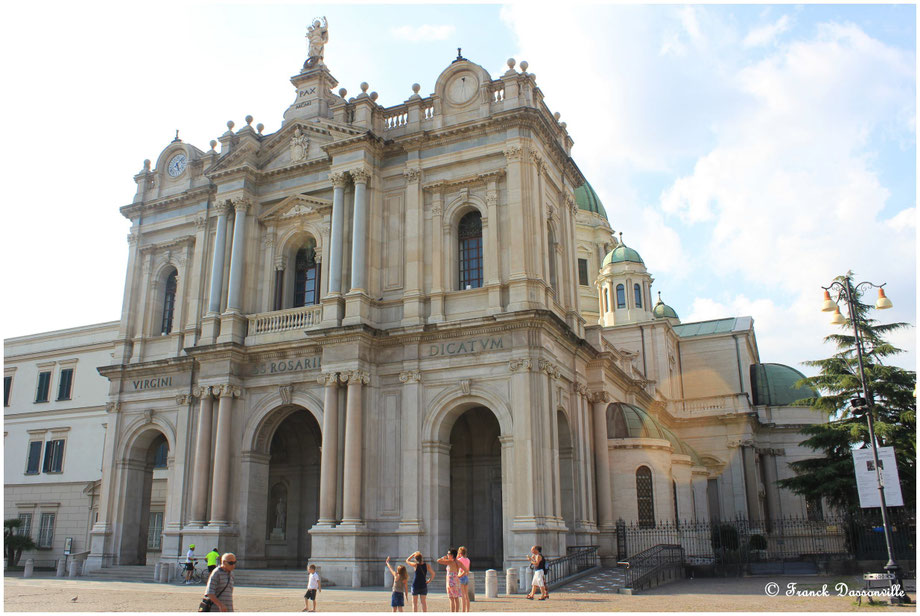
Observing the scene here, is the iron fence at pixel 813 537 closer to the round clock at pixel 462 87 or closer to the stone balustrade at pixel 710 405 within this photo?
the stone balustrade at pixel 710 405

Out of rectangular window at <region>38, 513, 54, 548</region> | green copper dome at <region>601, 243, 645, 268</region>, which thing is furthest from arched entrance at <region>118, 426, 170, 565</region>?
green copper dome at <region>601, 243, 645, 268</region>

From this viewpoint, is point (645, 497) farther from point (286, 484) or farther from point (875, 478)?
point (286, 484)

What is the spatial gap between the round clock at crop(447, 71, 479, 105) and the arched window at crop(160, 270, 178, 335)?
14.3 metres

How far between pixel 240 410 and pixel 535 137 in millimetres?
14628

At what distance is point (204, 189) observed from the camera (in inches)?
1320

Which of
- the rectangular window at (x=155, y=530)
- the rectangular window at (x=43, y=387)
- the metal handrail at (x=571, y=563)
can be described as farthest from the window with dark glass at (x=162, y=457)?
the metal handrail at (x=571, y=563)

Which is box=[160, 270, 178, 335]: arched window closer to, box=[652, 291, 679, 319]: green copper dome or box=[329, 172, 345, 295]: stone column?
box=[329, 172, 345, 295]: stone column

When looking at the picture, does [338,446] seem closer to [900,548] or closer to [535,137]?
[535,137]

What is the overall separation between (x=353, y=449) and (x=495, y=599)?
7.62 meters

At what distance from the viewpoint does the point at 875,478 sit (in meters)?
19.2

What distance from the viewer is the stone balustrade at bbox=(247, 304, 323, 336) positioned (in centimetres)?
2902

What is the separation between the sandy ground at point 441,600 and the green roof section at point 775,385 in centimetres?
2952

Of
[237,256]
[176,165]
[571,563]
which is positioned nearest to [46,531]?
[176,165]

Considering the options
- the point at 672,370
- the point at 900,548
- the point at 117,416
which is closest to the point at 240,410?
the point at 117,416
